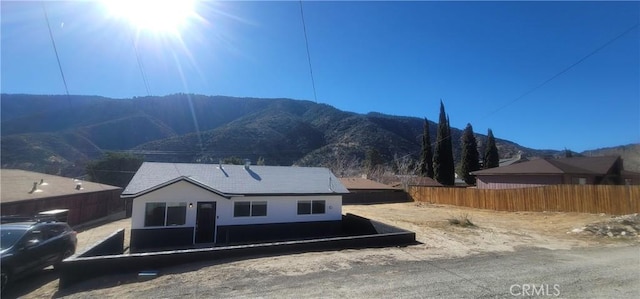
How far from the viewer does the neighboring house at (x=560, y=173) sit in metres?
30.3

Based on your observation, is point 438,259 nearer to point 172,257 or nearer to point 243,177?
point 172,257

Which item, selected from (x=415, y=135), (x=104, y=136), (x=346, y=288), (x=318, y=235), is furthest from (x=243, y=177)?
(x=415, y=135)

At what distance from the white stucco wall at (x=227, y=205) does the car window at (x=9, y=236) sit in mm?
6553

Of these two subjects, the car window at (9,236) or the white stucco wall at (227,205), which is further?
the white stucco wall at (227,205)

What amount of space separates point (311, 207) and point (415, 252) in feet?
26.3

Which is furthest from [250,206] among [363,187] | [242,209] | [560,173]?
[560,173]

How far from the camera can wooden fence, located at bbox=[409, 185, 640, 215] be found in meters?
20.1

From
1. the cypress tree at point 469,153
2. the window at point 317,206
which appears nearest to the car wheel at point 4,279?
the window at point 317,206

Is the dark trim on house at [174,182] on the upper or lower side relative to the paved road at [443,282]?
upper

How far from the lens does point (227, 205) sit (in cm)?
1708

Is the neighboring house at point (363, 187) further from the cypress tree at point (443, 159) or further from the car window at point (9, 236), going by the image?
the car window at point (9, 236)

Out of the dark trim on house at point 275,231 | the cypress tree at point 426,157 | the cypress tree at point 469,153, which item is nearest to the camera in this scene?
the dark trim on house at point 275,231

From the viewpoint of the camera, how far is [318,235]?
62.2 ft

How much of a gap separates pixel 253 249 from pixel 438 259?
6.39 meters
